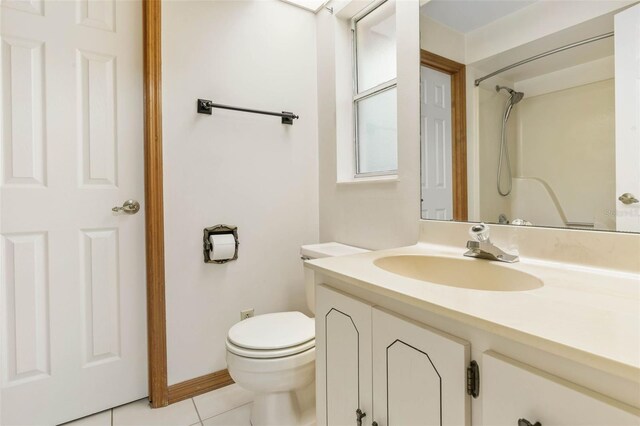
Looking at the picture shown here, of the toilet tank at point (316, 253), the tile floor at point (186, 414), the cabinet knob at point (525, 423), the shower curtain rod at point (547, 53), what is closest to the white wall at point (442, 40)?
the shower curtain rod at point (547, 53)

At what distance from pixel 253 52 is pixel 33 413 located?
6.37ft

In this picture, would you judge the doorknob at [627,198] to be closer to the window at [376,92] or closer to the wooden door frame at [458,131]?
the wooden door frame at [458,131]

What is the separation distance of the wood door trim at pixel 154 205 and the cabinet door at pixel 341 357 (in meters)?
0.90

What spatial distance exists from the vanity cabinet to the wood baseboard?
898mm

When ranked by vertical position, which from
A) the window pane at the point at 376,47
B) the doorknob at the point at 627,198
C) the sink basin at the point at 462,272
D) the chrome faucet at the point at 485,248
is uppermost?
the window pane at the point at 376,47

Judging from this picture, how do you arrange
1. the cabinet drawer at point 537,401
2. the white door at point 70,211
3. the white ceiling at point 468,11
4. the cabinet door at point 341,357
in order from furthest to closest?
the white door at point 70,211 < the white ceiling at point 468,11 < the cabinet door at point 341,357 < the cabinet drawer at point 537,401

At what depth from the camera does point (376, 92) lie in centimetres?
166

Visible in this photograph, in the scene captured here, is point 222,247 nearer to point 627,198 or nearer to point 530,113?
point 530,113

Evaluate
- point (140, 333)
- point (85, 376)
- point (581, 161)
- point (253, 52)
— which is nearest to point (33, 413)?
point (85, 376)

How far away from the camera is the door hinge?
1.86 feet

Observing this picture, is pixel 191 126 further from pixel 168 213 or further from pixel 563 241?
pixel 563 241

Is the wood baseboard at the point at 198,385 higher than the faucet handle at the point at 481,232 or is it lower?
lower

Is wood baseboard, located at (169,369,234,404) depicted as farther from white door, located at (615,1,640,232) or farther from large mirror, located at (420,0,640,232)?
white door, located at (615,1,640,232)

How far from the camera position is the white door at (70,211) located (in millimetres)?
1271
